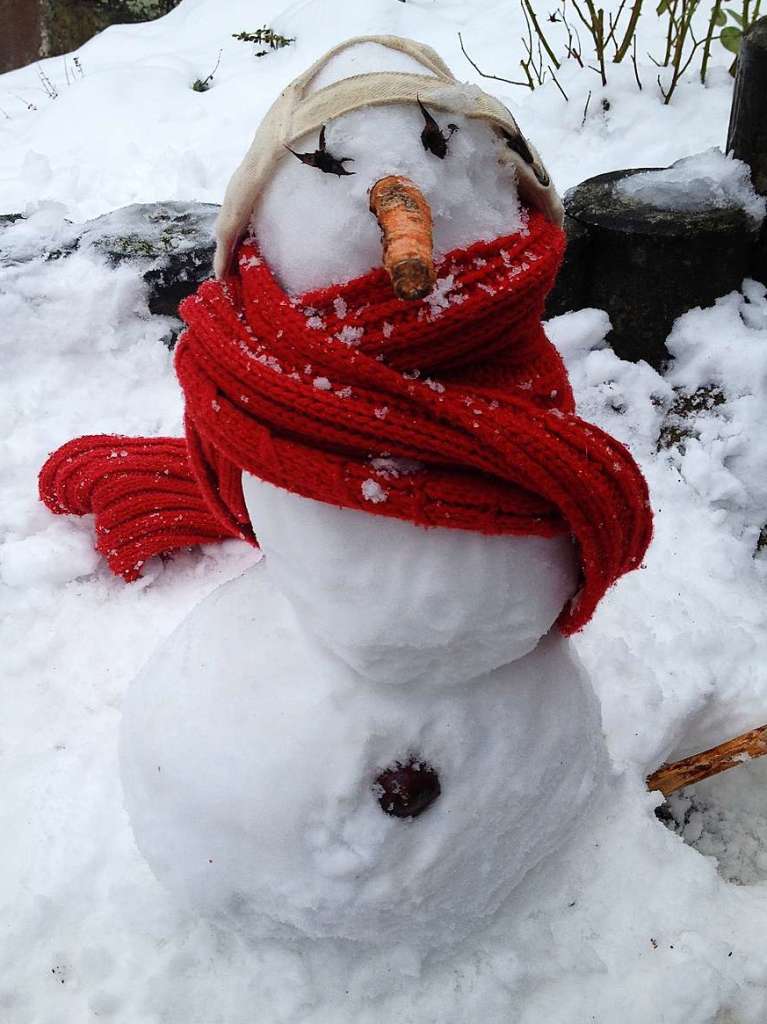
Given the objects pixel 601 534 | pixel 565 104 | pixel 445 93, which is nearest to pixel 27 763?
pixel 601 534

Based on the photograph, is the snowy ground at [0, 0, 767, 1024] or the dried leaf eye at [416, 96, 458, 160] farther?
the snowy ground at [0, 0, 767, 1024]

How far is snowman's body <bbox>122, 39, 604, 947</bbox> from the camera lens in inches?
28.0

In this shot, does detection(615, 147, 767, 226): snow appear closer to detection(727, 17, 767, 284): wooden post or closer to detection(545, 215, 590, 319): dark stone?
detection(727, 17, 767, 284): wooden post

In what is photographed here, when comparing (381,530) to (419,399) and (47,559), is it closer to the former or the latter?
(419,399)

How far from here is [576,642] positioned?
1416 mm

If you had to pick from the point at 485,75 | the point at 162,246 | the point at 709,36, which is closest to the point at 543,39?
the point at 485,75

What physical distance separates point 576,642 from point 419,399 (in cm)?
84

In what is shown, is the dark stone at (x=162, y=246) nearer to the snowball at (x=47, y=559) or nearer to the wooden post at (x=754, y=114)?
the snowball at (x=47, y=559)

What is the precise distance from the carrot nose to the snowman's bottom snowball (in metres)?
0.45

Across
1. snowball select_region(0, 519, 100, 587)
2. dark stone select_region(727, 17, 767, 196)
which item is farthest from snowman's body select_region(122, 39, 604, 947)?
dark stone select_region(727, 17, 767, 196)

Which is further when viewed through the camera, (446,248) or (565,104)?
(565,104)

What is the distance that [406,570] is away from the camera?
2.44 ft

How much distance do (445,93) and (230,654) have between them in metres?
0.60

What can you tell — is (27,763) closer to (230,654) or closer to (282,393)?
(230,654)
